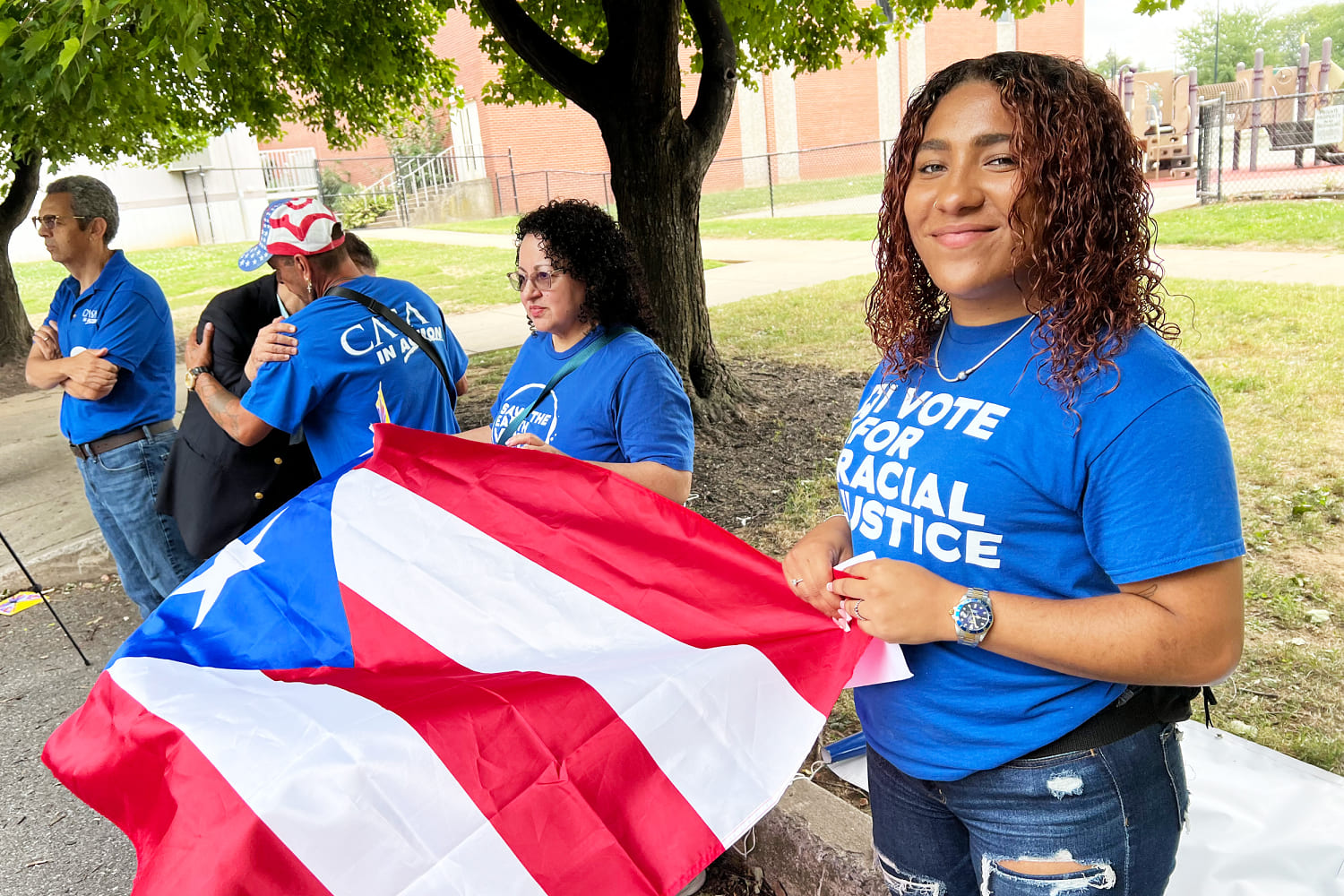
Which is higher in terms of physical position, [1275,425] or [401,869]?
[401,869]

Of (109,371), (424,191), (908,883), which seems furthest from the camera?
(424,191)

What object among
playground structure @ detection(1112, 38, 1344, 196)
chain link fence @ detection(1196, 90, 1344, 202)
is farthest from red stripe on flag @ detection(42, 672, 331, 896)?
playground structure @ detection(1112, 38, 1344, 196)

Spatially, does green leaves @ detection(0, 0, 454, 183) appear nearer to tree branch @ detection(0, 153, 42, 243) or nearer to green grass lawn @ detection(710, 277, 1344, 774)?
tree branch @ detection(0, 153, 42, 243)

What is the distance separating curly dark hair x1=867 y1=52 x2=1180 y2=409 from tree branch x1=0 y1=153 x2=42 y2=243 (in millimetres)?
14412

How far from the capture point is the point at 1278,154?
2805 cm

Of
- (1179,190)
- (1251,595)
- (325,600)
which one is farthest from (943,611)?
(1179,190)

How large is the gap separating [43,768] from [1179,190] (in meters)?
22.8

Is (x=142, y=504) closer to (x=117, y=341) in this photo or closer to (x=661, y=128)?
(x=117, y=341)

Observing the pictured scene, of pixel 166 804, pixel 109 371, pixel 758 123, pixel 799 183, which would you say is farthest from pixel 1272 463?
pixel 758 123

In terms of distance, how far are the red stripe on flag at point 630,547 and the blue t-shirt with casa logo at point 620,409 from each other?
306 mm

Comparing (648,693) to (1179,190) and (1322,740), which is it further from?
(1179,190)

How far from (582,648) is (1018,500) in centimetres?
114

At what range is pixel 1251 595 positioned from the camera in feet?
13.9

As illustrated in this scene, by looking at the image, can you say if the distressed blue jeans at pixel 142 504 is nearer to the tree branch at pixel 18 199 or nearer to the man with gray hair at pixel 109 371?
the man with gray hair at pixel 109 371
